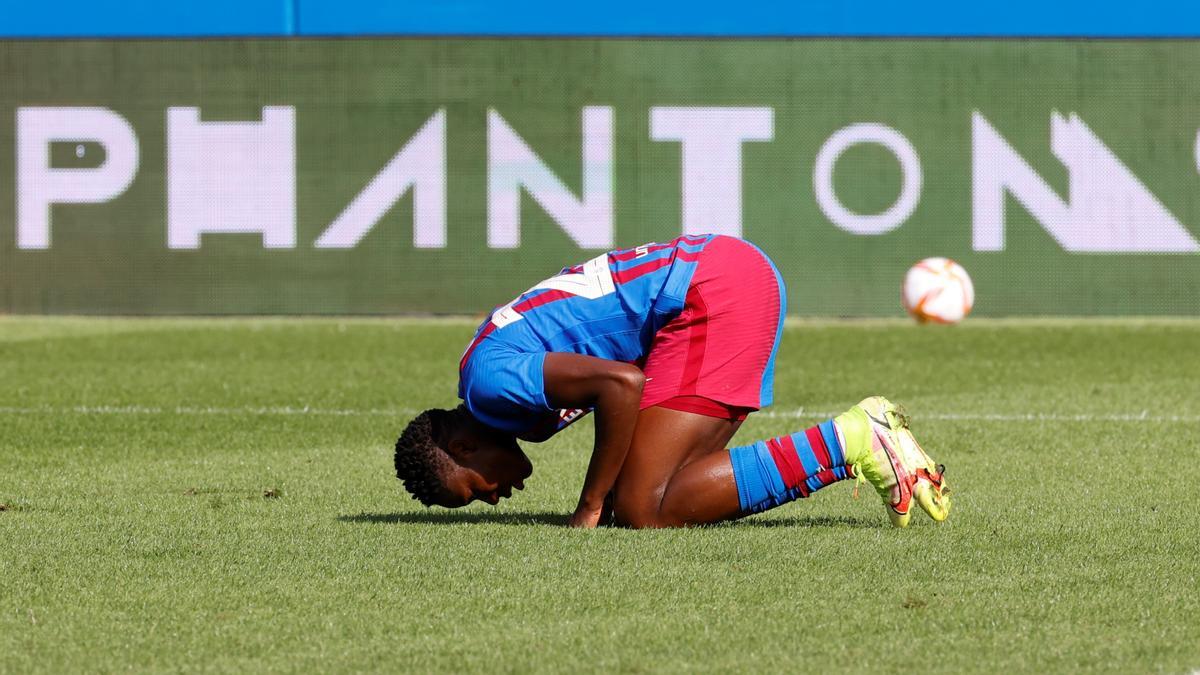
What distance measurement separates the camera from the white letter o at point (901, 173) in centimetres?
1969

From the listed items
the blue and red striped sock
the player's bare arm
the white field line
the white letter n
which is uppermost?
the white letter n

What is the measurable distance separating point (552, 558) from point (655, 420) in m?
0.83

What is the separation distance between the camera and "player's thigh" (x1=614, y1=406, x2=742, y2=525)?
605 centimetres

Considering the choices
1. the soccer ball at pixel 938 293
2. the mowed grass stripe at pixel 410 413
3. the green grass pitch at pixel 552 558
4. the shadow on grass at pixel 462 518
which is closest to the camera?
the green grass pitch at pixel 552 558

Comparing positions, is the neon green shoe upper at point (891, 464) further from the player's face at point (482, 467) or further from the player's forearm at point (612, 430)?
the player's face at point (482, 467)

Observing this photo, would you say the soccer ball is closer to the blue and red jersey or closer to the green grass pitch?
the green grass pitch

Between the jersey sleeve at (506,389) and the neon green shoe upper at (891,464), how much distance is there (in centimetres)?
100

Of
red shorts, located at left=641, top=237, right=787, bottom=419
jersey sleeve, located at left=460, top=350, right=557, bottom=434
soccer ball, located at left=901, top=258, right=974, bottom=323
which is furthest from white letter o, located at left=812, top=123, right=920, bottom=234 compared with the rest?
jersey sleeve, located at left=460, top=350, right=557, bottom=434

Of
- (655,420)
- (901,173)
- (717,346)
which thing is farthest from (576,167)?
(655,420)

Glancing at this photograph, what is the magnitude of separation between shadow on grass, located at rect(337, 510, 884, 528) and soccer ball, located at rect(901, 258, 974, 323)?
12.2 meters

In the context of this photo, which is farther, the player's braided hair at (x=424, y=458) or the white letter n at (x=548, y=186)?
the white letter n at (x=548, y=186)

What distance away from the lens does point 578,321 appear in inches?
239

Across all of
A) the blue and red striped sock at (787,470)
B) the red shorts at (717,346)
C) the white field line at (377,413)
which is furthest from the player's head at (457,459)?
the white field line at (377,413)

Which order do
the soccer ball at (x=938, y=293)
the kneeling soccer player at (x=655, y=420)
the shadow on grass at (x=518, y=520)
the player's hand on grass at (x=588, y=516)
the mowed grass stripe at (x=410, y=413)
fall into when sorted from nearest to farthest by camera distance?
the kneeling soccer player at (x=655, y=420)
the player's hand on grass at (x=588, y=516)
the shadow on grass at (x=518, y=520)
the mowed grass stripe at (x=410, y=413)
the soccer ball at (x=938, y=293)
